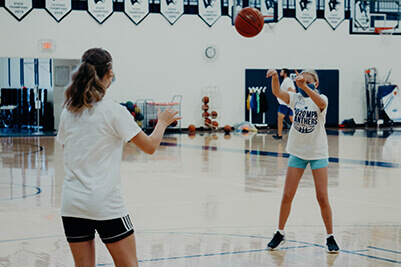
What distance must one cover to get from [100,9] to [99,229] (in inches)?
661

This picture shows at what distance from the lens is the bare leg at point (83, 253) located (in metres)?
2.76

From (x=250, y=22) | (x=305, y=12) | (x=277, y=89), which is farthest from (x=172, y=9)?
(x=277, y=89)

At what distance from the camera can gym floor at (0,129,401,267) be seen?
15.2 ft

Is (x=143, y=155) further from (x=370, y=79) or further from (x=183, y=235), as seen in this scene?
(x=370, y=79)

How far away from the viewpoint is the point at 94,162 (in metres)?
2.71

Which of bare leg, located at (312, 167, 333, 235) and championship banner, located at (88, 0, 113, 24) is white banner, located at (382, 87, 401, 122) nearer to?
championship banner, located at (88, 0, 113, 24)

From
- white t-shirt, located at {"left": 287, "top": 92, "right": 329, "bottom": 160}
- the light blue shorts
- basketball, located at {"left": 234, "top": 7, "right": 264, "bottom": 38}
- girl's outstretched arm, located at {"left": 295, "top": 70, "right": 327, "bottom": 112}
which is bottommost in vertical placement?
the light blue shorts

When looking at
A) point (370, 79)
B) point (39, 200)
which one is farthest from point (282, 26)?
point (39, 200)

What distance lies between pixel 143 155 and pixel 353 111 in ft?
38.7

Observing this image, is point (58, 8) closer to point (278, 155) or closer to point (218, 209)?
point (278, 155)

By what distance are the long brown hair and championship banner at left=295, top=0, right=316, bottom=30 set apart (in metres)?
18.6

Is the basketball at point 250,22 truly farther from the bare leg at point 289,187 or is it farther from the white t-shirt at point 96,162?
the white t-shirt at point 96,162

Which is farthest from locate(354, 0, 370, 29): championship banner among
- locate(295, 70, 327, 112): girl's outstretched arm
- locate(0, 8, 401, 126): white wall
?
locate(295, 70, 327, 112): girl's outstretched arm

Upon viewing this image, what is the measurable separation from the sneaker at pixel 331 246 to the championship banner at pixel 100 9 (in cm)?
1521
